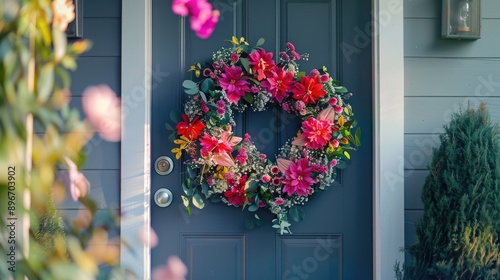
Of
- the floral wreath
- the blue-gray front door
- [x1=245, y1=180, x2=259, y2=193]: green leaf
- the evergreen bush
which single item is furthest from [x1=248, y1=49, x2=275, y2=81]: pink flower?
the evergreen bush

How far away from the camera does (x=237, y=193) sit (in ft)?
8.57

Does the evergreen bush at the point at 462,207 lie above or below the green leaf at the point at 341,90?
below

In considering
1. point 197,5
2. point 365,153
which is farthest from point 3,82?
point 365,153

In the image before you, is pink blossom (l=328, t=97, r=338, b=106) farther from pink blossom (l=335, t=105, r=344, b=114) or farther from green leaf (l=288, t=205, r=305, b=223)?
green leaf (l=288, t=205, r=305, b=223)

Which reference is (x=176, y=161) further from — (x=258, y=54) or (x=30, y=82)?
(x=30, y=82)

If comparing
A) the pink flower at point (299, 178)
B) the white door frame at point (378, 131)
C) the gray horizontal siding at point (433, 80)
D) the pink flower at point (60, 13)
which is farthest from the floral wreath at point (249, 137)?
the pink flower at point (60, 13)

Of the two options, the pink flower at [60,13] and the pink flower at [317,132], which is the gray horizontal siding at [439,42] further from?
the pink flower at [60,13]

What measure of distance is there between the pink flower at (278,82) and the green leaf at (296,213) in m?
0.47

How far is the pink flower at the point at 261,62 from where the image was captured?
2596 mm

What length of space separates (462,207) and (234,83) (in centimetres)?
103

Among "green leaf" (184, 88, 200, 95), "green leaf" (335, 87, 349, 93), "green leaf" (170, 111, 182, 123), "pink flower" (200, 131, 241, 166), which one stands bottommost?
"pink flower" (200, 131, 241, 166)

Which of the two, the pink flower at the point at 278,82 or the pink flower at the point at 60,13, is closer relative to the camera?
the pink flower at the point at 60,13

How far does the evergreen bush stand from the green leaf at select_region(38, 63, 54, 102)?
1889mm

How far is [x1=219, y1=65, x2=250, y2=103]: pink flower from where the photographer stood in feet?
8.50
